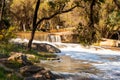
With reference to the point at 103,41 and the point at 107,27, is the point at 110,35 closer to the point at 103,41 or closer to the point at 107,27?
the point at 107,27

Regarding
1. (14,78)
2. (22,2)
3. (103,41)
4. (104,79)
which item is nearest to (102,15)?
(103,41)

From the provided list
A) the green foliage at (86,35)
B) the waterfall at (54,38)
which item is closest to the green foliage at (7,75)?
the green foliage at (86,35)

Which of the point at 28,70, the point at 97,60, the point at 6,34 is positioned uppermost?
the point at 6,34

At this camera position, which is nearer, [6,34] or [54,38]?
[6,34]

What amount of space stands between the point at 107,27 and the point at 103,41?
5244mm

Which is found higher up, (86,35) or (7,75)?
(86,35)

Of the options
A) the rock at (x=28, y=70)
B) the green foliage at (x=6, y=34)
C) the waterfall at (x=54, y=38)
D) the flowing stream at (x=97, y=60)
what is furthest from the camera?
the waterfall at (x=54, y=38)

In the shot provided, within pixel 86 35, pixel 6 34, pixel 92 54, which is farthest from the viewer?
pixel 92 54

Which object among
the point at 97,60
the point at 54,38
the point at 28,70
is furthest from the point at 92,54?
the point at 28,70

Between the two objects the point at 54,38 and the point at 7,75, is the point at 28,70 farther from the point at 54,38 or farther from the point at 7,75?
the point at 54,38

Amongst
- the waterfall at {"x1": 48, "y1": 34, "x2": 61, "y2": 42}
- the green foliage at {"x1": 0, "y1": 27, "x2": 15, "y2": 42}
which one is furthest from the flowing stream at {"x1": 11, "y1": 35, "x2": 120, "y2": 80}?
the green foliage at {"x1": 0, "y1": 27, "x2": 15, "y2": 42}

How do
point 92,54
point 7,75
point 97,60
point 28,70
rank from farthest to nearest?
point 92,54
point 97,60
point 28,70
point 7,75

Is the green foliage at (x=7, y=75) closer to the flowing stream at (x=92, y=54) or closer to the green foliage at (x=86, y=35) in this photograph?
the green foliage at (x=86, y=35)

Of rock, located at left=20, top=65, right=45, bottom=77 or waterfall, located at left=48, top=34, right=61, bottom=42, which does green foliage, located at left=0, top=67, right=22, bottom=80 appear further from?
waterfall, located at left=48, top=34, right=61, bottom=42
